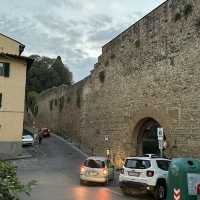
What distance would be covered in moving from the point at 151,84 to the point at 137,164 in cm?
926

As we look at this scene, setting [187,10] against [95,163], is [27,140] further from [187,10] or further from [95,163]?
Result: [187,10]

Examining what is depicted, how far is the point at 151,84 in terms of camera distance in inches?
995

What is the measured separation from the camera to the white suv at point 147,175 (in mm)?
16031

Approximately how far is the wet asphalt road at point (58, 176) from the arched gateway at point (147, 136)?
4320 mm

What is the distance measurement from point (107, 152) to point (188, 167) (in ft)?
58.0

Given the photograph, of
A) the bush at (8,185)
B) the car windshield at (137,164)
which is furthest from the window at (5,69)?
the bush at (8,185)

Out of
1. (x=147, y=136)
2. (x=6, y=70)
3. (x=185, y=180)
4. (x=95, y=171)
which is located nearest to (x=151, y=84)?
(x=147, y=136)

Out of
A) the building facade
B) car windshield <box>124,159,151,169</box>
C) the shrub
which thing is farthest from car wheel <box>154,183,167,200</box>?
the building facade

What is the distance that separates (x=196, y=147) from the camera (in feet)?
68.3

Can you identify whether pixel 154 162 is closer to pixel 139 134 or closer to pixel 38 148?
pixel 139 134

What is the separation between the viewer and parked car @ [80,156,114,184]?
19984mm

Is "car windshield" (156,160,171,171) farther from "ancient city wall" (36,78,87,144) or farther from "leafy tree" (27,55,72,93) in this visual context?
"leafy tree" (27,55,72,93)

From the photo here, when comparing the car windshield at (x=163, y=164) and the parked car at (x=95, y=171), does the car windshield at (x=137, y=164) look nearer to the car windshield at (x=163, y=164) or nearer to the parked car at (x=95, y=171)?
the car windshield at (x=163, y=164)

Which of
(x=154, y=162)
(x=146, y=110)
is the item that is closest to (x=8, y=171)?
(x=154, y=162)
